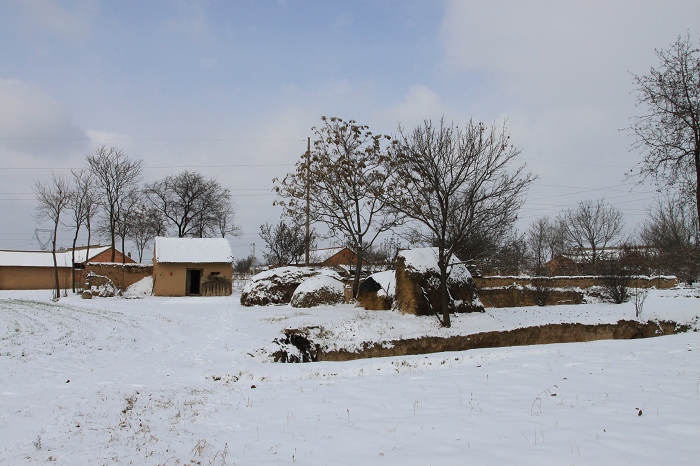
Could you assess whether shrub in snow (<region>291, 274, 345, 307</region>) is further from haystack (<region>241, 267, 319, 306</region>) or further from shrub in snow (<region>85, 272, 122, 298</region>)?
shrub in snow (<region>85, 272, 122, 298</region>)

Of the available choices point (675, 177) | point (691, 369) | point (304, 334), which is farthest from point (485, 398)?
point (675, 177)

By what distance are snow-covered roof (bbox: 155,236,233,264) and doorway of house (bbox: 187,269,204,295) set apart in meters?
1.05

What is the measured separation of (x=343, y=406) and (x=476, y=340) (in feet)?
30.2

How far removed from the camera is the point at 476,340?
46.3 ft

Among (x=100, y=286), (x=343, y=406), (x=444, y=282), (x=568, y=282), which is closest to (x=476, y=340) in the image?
(x=444, y=282)

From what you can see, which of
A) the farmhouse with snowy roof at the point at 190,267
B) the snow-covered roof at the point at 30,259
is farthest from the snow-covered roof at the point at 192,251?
the snow-covered roof at the point at 30,259

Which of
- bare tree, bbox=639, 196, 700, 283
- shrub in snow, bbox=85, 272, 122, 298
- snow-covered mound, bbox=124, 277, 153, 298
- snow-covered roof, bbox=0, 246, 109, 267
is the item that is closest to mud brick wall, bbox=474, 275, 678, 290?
bare tree, bbox=639, 196, 700, 283

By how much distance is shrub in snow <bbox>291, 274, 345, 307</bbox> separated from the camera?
20750mm

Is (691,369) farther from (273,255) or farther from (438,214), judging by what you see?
(273,255)

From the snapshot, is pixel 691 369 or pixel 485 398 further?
pixel 691 369

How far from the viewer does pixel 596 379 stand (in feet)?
21.9

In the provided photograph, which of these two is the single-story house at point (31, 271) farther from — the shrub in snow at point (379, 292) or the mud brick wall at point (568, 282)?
the mud brick wall at point (568, 282)

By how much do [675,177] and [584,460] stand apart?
45.8ft

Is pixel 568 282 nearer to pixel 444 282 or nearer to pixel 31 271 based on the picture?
pixel 444 282
